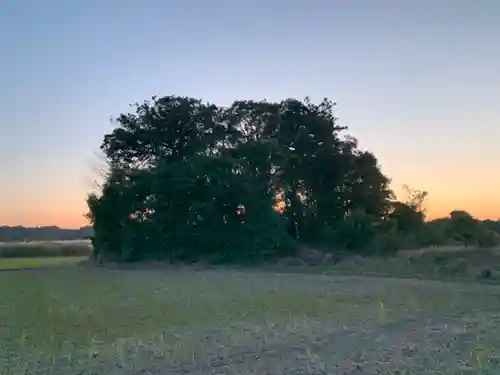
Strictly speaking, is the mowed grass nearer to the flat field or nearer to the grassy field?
the flat field

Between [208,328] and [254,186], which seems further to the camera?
[254,186]

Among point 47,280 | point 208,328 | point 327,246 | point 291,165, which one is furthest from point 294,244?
point 208,328

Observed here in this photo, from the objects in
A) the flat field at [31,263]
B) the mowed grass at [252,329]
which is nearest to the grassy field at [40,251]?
the flat field at [31,263]

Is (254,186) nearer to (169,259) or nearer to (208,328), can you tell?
(169,259)

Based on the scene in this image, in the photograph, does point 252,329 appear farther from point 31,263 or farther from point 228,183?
point 31,263

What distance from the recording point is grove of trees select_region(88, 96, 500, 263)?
41.1m

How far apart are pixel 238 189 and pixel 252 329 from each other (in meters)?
27.4

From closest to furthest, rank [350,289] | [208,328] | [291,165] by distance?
[208,328], [350,289], [291,165]

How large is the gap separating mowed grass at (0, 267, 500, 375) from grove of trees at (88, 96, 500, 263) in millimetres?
15585

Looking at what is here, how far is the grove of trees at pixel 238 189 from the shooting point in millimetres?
41094

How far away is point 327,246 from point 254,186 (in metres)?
6.29

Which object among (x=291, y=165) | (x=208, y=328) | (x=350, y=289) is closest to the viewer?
(x=208, y=328)

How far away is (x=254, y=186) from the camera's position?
4112cm

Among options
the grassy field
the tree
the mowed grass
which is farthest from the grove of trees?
the grassy field
